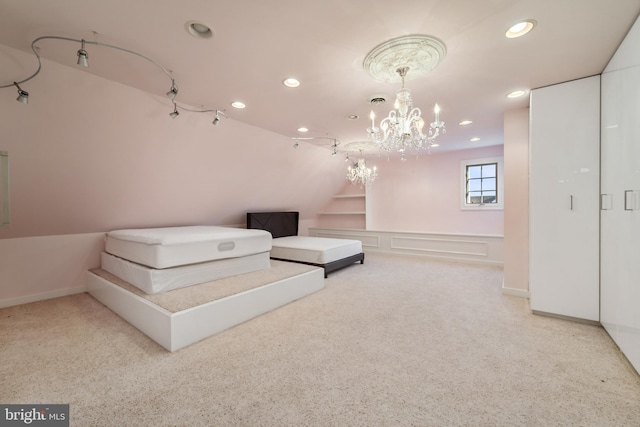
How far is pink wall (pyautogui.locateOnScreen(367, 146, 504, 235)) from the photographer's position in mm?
5348

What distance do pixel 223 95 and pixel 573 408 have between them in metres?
3.60

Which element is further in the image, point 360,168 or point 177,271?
point 360,168

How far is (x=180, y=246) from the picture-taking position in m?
2.69

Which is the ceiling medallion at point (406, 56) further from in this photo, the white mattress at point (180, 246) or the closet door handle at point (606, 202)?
the white mattress at point (180, 246)

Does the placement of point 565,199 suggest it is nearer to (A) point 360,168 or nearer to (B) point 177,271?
(A) point 360,168

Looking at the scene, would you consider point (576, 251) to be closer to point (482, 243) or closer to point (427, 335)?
point (427, 335)

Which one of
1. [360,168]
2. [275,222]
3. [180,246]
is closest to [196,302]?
[180,246]

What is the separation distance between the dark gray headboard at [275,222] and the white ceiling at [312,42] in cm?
276

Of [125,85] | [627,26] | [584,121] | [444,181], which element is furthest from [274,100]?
[444,181]

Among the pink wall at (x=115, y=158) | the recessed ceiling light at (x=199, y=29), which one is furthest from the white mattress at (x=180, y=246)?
the recessed ceiling light at (x=199, y=29)

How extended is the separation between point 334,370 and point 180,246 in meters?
1.95

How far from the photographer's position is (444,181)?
18.7ft

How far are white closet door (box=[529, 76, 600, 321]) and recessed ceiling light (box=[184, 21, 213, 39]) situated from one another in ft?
10.2

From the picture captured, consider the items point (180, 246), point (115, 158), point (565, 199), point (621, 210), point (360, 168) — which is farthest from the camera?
point (360, 168)
